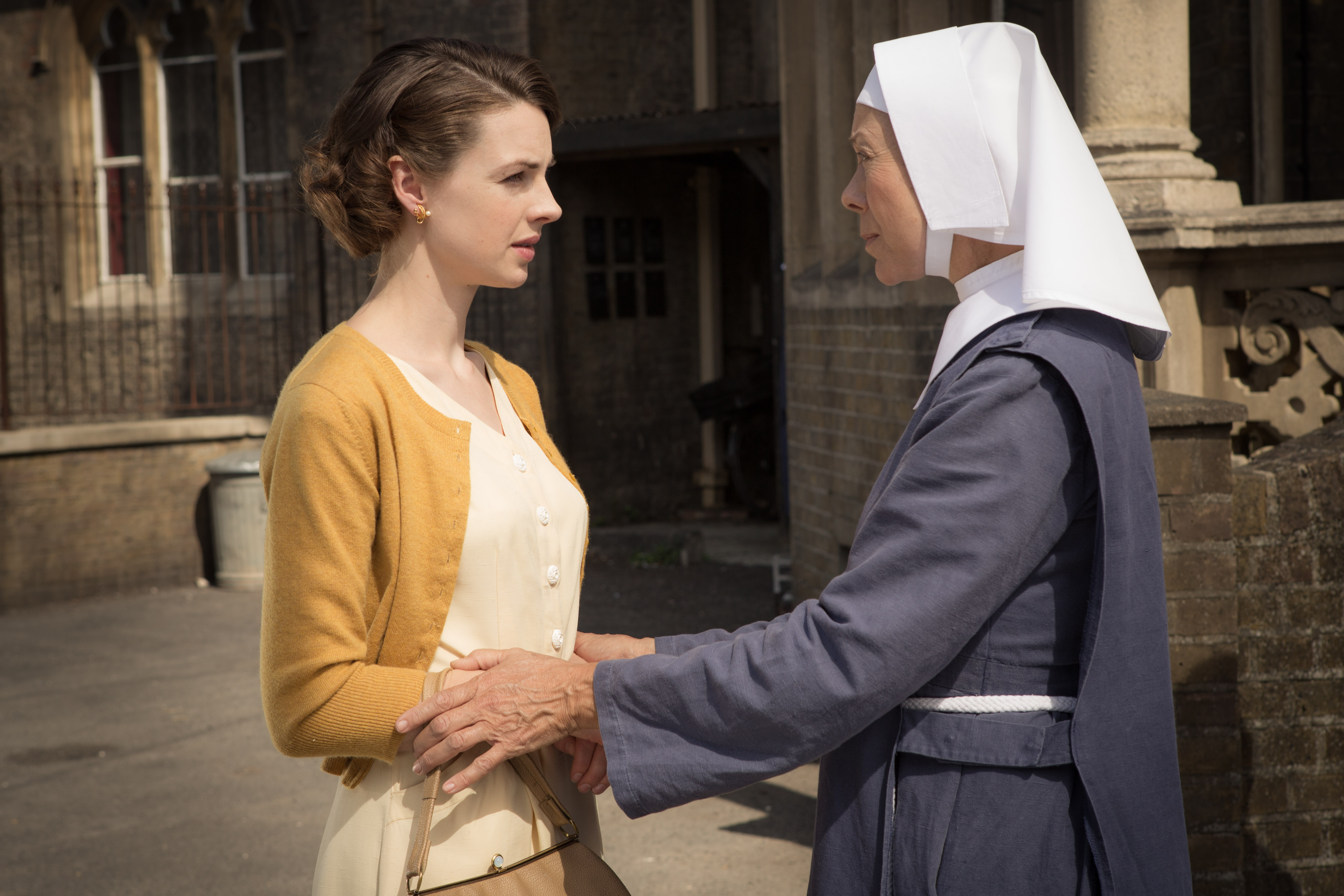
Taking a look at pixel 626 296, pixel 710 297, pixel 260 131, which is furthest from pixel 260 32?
pixel 710 297

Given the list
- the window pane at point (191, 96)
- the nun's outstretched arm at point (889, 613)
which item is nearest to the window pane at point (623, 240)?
the window pane at point (191, 96)

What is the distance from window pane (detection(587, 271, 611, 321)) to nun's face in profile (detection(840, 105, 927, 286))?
403 inches

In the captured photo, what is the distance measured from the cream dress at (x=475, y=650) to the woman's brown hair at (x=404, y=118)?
301 millimetres

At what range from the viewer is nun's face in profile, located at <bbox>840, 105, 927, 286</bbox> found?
6.05 ft

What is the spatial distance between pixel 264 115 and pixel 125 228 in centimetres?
217

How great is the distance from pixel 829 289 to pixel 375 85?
570 cm

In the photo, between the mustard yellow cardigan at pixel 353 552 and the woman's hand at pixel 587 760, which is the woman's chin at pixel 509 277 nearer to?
the mustard yellow cardigan at pixel 353 552

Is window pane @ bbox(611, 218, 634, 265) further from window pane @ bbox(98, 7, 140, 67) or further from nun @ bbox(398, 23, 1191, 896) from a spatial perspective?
nun @ bbox(398, 23, 1191, 896)

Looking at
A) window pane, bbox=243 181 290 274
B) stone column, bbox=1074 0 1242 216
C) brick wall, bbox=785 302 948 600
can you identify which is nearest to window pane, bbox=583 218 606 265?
window pane, bbox=243 181 290 274

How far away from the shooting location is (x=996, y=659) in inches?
67.3

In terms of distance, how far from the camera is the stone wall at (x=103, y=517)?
29.2 ft

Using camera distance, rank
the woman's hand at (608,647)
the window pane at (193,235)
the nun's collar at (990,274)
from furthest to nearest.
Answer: the window pane at (193,235)
the woman's hand at (608,647)
the nun's collar at (990,274)

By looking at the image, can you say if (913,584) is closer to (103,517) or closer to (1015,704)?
(1015,704)

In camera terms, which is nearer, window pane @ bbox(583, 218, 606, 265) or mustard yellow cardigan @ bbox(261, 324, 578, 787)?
mustard yellow cardigan @ bbox(261, 324, 578, 787)
